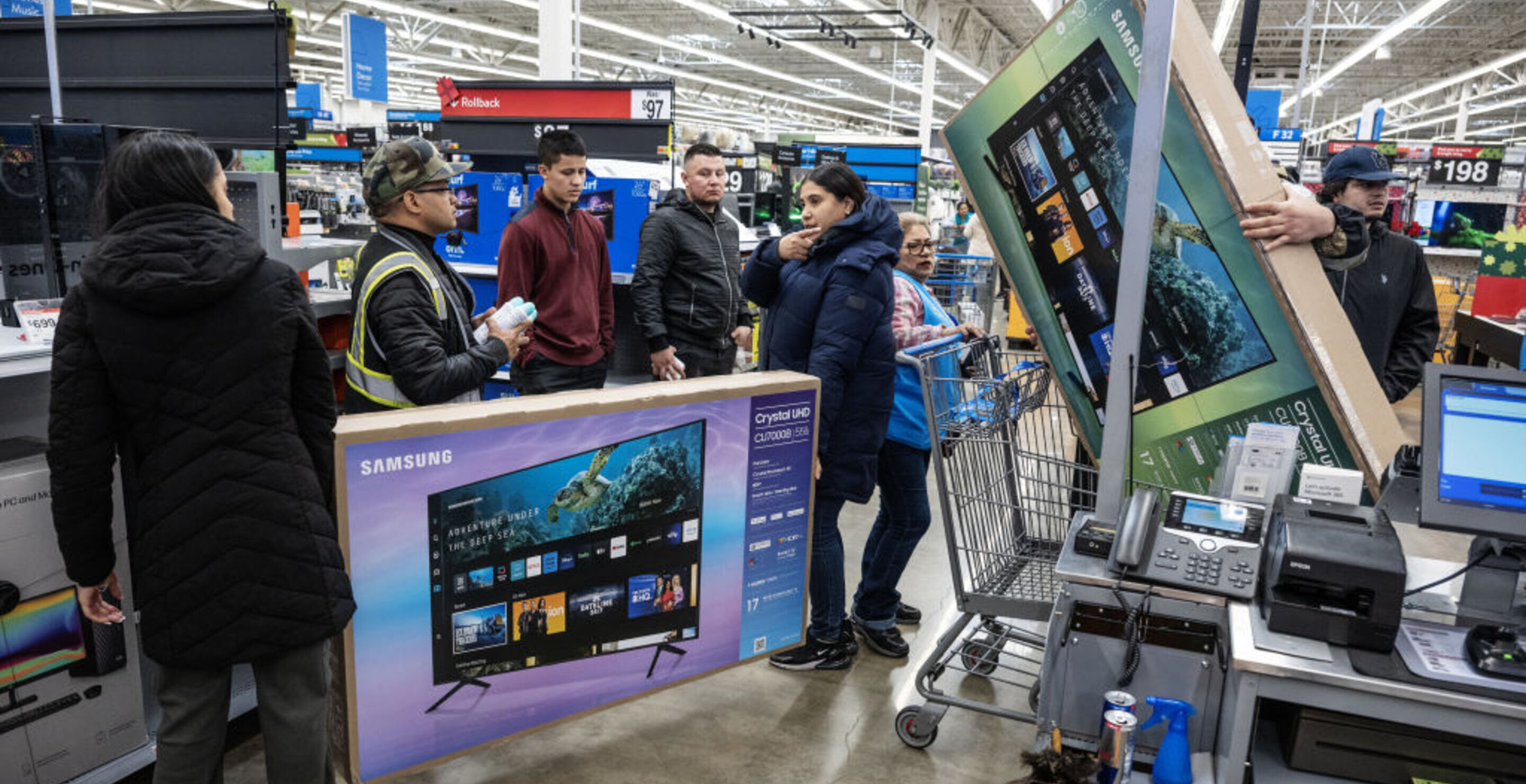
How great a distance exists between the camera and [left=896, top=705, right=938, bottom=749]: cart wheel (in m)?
2.93

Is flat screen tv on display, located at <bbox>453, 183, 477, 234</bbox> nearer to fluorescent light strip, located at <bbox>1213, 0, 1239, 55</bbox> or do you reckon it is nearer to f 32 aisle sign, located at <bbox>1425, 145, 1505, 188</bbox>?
fluorescent light strip, located at <bbox>1213, 0, 1239, 55</bbox>

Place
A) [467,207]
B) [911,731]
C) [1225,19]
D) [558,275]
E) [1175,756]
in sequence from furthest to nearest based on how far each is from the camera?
[1225,19], [467,207], [558,275], [911,731], [1175,756]

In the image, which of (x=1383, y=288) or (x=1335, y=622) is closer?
(x=1335, y=622)

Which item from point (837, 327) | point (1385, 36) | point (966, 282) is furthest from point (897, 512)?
point (1385, 36)

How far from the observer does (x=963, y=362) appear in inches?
120

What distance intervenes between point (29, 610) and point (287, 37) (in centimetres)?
198

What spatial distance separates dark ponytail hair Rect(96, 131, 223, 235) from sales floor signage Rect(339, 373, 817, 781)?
58 cm

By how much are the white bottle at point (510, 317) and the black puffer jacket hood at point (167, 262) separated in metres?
1.03

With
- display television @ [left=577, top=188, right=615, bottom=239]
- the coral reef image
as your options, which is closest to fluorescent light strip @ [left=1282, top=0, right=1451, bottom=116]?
display television @ [left=577, top=188, right=615, bottom=239]

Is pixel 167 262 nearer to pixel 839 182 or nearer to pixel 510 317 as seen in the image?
pixel 510 317

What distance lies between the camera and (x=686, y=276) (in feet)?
14.5

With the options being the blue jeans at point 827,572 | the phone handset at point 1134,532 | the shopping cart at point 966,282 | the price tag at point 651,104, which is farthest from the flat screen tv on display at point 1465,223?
the phone handset at point 1134,532

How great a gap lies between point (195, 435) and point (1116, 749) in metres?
1.89

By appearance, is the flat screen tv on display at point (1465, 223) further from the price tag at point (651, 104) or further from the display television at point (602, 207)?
the display television at point (602, 207)
